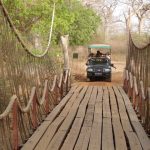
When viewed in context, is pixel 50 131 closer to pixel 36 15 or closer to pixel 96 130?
pixel 96 130

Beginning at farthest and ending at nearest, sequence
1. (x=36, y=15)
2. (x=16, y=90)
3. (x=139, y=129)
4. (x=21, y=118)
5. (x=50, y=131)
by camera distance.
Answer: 1. (x=36, y=15)
2. (x=139, y=129)
3. (x=50, y=131)
4. (x=16, y=90)
5. (x=21, y=118)

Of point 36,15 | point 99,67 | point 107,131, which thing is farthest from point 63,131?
point 99,67

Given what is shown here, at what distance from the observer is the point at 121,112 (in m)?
8.16

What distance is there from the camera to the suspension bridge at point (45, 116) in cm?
535

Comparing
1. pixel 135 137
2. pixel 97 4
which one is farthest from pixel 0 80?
pixel 97 4

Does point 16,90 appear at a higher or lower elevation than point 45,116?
higher

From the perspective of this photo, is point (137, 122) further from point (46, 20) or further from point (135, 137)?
point (46, 20)

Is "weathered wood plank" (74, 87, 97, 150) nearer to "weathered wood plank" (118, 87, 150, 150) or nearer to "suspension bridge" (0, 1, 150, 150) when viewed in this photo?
"suspension bridge" (0, 1, 150, 150)

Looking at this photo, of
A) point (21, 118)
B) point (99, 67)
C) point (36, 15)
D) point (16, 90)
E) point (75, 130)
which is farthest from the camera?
point (99, 67)

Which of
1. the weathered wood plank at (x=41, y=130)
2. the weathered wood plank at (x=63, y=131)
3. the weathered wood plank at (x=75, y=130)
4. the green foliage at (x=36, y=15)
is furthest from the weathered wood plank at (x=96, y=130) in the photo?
the green foliage at (x=36, y=15)

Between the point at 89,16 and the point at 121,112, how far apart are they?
1956 cm

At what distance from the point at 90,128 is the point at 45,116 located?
1.26 m

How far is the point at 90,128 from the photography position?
6539 millimetres

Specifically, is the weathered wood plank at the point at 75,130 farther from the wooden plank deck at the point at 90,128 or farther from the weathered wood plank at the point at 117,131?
the weathered wood plank at the point at 117,131
